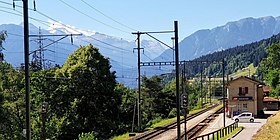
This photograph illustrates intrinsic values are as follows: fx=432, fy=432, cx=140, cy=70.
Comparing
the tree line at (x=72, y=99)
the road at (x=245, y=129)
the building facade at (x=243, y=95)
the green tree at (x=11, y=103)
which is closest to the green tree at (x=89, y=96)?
the tree line at (x=72, y=99)

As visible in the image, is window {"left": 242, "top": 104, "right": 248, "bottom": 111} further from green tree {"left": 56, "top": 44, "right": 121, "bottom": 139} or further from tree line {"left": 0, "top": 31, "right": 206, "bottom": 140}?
green tree {"left": 56, "top": 44, "right": 121, "bottom": 139}

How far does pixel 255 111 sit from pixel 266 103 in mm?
17875

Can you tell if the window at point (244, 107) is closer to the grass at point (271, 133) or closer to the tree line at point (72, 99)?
the tree line at point (72, 99)

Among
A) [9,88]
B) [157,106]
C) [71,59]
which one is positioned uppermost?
[71,59]

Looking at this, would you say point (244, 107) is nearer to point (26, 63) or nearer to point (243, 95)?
point (243, 95)

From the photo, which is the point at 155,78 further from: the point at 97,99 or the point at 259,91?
the point at 97,99

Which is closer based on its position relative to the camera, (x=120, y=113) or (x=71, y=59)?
(x=71, y=59)

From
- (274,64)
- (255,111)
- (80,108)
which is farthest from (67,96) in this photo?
(274,64)

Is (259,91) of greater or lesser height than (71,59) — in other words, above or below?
below

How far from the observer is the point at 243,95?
222ft

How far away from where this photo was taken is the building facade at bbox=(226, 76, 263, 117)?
220 feet

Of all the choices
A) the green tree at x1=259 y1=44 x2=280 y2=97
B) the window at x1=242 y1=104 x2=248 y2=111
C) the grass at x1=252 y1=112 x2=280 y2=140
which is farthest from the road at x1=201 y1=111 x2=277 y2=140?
the green tree at x1=259 y1=44 x2=280 y2=97

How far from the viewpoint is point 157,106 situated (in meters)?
83.7

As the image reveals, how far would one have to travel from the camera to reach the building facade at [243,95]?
2635 inches
